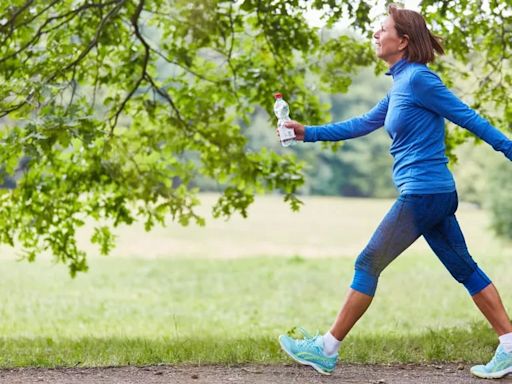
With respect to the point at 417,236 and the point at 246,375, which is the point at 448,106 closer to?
the point at 417,236

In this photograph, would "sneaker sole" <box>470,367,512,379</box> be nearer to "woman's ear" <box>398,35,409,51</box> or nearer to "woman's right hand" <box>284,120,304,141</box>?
"woman's right hand" <box>284,120,304,141</box>

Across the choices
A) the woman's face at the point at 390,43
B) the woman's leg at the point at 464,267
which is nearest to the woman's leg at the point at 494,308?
the woman's leg at the point at 464,267

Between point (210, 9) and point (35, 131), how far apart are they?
2.90 m

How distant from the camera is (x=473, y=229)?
47188mm

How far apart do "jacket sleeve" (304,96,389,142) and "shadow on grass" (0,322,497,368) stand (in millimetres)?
1417

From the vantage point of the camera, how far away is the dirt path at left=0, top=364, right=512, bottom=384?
4828mm

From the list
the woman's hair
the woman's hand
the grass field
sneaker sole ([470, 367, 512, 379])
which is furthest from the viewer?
the grass field

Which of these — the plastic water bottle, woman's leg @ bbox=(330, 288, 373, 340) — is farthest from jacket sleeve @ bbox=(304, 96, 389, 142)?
woman's leg @ bbox=(330, 288, 373, 340)

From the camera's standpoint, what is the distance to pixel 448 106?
15.0ft

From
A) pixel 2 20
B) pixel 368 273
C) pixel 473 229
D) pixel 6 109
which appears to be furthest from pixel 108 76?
pixel 473 229

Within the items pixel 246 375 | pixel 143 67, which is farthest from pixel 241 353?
pixel 143 67

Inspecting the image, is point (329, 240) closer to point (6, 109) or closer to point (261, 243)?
point (261, 243)

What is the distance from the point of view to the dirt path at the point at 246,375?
15.8ft

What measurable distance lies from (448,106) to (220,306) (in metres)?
14.7
